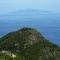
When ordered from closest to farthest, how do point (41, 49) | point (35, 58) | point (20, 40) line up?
point (35, 58)
point (41, 49)
point (20, 40)

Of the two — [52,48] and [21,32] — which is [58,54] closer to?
[52,48]

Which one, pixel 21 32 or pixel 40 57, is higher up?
pixel 21 32

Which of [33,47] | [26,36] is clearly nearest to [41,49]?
[33,47]

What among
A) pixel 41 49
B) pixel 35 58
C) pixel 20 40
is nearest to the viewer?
pixel 35 58

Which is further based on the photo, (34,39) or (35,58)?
(34,39)

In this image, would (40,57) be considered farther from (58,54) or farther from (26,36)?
(26,36)

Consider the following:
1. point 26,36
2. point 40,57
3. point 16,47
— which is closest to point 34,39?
point 26,36
